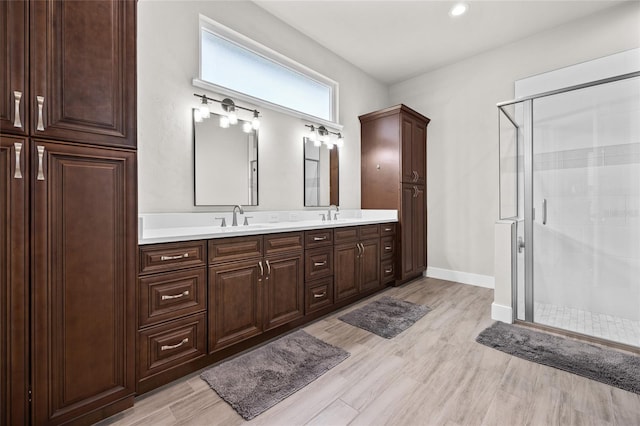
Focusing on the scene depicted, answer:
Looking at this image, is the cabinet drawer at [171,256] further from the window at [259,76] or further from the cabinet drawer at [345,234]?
the window at [259,76]

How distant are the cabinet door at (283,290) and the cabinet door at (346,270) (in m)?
0.48

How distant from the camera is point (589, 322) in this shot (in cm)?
256

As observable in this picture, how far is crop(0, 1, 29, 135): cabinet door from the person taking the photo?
1.14 metres

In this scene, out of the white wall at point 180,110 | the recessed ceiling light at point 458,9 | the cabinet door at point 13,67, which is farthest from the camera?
the recessed ceiling light at point 458,9

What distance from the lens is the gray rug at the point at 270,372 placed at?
158 centimetres

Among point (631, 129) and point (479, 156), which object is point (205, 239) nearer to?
point (479, 156)

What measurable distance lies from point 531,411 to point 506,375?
0.33m

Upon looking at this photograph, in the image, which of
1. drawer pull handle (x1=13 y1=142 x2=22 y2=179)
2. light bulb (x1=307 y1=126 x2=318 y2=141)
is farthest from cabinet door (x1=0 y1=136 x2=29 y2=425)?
light bulb (x1=307 y1=126 x2=318 y2=141)

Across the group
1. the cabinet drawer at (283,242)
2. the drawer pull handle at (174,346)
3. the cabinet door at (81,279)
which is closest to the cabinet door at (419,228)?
the cabinet drawer at (283,242)

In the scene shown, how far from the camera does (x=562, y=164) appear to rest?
289 centimetres

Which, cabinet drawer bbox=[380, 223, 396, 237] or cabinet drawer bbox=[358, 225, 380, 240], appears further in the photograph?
cabinet drawer bbox=[380, 223, 396, 237]

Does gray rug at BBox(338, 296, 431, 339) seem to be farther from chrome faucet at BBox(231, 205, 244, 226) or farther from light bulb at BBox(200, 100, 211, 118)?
light bulb at BBox(200, 100, 211, 118)

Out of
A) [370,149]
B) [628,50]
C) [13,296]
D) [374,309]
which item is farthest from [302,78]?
[628,50]

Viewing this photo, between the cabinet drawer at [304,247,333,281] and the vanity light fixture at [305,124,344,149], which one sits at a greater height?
the vanity light fixture at [305,124,344,149]
